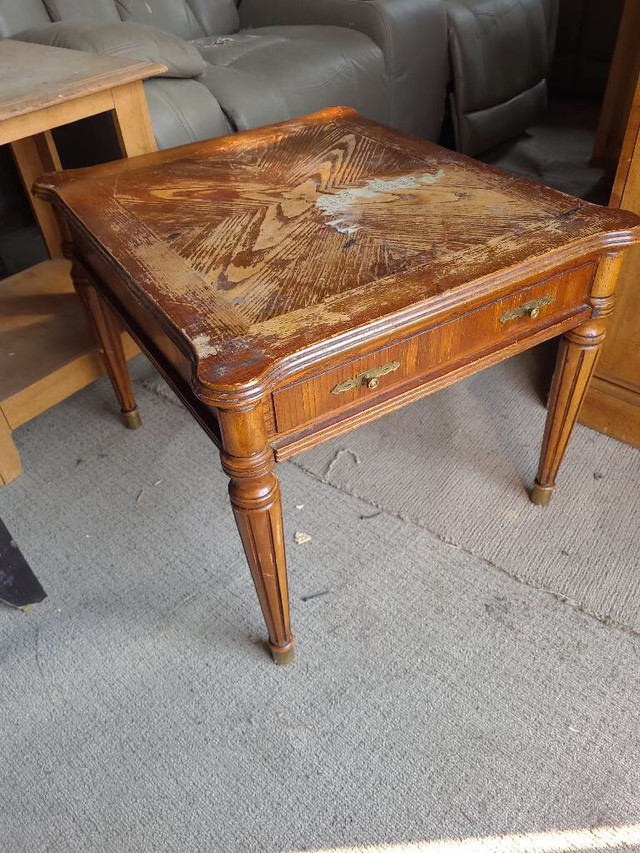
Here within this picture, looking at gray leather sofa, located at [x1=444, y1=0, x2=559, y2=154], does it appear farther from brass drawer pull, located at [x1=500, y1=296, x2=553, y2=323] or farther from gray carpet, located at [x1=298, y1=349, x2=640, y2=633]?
brass drawer pull, located at [x1=500, y1=296, x2=553, y2=323]

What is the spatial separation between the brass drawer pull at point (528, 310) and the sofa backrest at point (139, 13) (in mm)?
1590

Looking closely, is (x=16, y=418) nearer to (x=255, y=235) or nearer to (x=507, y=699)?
(x=255, y=235)

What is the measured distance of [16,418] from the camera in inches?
51.1

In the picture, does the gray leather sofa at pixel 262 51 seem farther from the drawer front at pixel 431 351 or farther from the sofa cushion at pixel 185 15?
the drawer front at pixel 431 351

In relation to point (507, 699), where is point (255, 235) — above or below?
above

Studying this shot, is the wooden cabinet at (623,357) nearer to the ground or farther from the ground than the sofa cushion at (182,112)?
nearer to the ground

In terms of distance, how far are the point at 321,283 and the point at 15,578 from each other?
675mm

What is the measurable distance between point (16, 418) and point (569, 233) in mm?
1037

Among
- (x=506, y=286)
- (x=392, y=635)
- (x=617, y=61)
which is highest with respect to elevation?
(x=506, y=286)

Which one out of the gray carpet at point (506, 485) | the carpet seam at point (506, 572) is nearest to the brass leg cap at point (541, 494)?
the gray carpet at point (506, 485)

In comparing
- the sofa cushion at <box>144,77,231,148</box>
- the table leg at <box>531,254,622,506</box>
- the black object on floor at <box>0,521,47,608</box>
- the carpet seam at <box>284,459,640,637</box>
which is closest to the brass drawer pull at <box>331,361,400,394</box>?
the table leg at <box>531,254,622,506</box>

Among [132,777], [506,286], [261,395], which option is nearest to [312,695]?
[132,777]

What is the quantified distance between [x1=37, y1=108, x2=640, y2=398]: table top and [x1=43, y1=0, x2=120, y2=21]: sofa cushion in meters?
1.05

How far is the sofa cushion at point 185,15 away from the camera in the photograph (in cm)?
203
